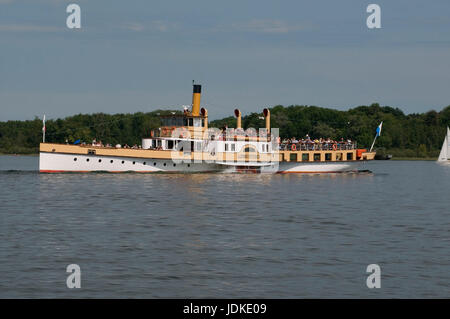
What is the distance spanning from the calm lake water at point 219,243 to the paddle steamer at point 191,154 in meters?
15.8

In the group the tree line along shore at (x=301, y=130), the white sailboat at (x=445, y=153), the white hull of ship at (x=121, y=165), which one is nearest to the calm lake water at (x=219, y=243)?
the white hull of ship at (x=121, y=165)

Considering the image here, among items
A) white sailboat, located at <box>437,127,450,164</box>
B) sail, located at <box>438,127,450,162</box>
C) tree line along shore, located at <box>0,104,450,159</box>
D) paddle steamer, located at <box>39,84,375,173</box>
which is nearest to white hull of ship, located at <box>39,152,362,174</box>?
paddle steamer, located at <box>39,84,375,173</box>

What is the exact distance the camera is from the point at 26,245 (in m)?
28.1

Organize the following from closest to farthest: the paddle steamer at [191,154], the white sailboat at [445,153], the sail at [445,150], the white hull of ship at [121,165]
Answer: the white hull of ship at [121,165], the paddle steamer at [191,154], the sail at [445,150], the white sailboat at [445,153]

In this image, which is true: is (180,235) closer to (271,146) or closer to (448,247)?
(448,247)

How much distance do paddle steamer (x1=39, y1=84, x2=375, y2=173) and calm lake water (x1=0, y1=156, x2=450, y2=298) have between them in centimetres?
1578

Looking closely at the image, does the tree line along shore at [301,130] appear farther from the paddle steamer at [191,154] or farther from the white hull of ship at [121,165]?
the white hull of ship at [121,165]

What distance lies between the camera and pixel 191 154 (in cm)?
7588

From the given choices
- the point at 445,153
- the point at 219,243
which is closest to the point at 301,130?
the point at 445,153

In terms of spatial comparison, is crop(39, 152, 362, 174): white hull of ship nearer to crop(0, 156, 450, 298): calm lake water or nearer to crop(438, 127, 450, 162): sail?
crop(0, 156, 450, 298): calm lake water

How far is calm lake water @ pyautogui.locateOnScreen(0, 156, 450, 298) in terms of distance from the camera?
21.2m

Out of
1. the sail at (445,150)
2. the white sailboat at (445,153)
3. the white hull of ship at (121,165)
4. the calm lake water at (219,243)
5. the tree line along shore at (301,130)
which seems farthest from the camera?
the tree line along shore at (301,130)

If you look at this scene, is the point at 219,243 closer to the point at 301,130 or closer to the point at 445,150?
the point at 445,150

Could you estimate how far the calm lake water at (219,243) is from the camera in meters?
21.2
